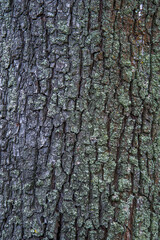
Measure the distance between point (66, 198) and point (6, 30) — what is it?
3.57 ft

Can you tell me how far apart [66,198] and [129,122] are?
22.7 inches

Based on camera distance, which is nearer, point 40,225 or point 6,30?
point 40,225

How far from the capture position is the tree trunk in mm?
1449

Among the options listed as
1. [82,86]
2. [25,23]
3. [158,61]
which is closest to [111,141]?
[82,86]

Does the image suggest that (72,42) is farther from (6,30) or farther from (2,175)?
(2,175)

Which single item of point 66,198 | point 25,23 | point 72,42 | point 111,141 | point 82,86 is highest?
point 25,23

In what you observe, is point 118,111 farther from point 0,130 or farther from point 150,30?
point 0,130

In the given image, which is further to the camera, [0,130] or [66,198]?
[0,130]

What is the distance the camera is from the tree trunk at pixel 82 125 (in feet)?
4.75

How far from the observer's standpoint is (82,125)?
1.45m

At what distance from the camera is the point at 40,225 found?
146 centimetres

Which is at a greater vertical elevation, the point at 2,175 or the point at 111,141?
the point at 111,141

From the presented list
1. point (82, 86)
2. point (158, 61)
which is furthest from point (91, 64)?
point (158, 61)

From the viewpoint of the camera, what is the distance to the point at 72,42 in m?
1.46
